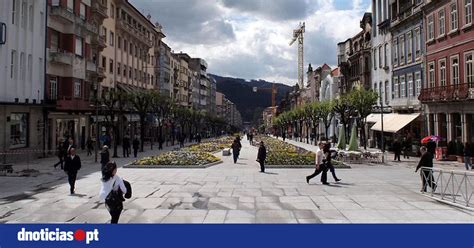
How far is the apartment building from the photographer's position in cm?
3672

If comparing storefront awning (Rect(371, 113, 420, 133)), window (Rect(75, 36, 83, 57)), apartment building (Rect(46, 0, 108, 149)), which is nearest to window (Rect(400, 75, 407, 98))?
storefront awning (Rect(371, 113, 420, 133))

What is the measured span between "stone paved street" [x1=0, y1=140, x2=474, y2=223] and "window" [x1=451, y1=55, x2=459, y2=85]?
14.1 metres

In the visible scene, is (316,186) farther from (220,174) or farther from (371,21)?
(371,21)

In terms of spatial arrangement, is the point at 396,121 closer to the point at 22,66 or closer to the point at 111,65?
the point at 22,66

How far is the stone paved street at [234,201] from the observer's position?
37.8 ft

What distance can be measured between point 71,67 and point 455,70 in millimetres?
31283

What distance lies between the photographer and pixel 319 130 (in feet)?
300

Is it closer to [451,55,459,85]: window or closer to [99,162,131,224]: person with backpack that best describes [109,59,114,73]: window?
[451,55,459,85]: window

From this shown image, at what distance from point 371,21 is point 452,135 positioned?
24.3 meters

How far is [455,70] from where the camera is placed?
32.4 m

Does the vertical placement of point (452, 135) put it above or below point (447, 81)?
below

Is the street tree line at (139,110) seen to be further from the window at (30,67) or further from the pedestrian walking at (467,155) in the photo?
the pedestrian walking at (467,155)
